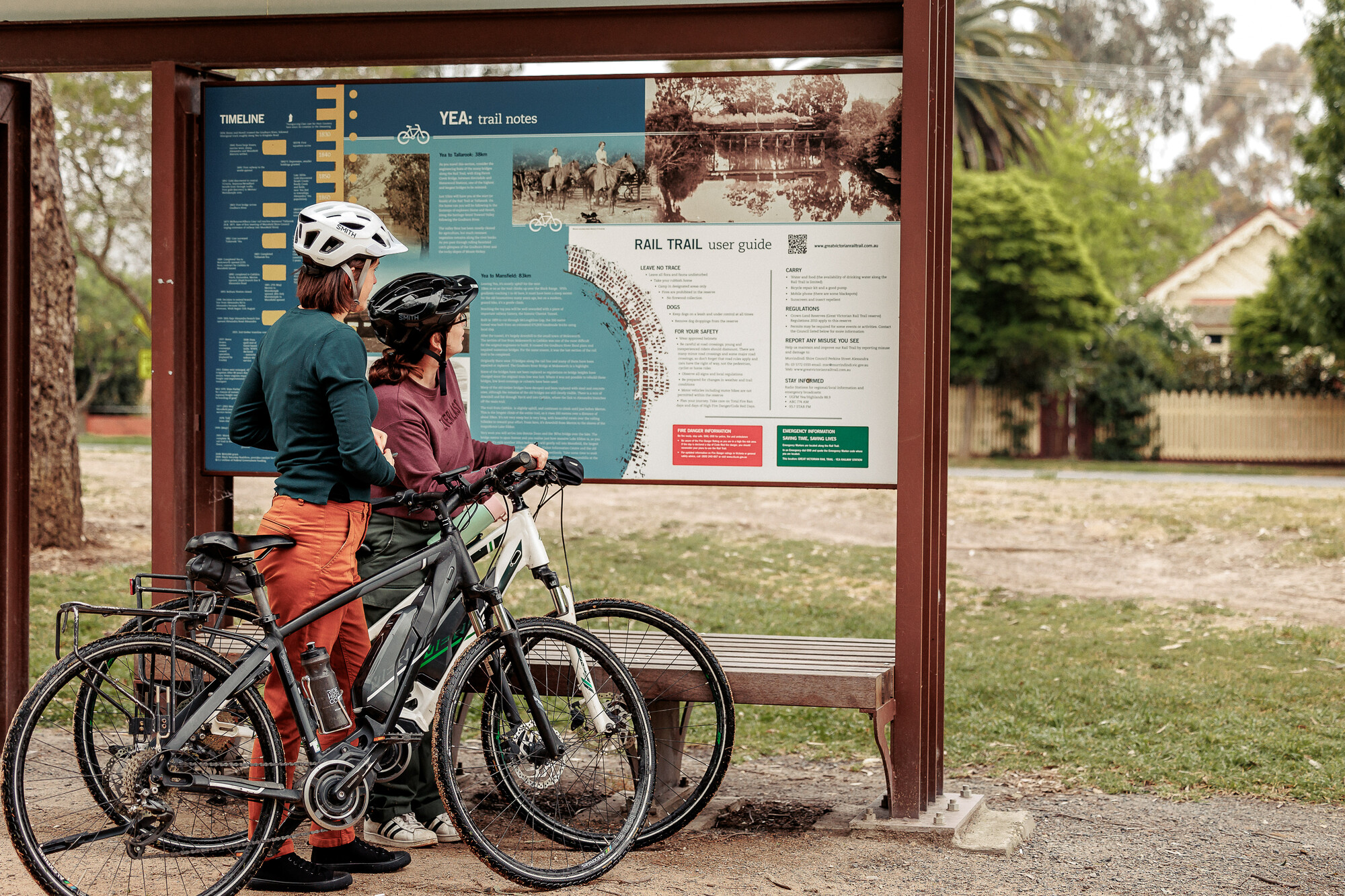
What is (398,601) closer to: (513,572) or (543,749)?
(513,572)

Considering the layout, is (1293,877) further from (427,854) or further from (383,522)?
(383,522)

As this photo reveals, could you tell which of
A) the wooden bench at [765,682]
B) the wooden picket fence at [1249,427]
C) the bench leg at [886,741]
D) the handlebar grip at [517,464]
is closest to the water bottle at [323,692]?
the wooden bench at [765,682]

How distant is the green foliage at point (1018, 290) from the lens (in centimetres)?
3000

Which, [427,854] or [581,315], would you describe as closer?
[427,854]

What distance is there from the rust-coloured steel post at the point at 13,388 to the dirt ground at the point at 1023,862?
1.41 meters

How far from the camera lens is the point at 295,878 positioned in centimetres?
429

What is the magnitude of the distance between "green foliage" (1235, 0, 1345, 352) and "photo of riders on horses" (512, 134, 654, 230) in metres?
21.4

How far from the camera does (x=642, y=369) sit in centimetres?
548

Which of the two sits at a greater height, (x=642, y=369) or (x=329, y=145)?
(x=329, y=145)

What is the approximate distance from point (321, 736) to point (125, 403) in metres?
40.0

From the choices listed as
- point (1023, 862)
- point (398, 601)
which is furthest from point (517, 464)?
point (1023, 862)

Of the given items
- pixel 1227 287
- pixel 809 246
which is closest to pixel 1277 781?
pixel 809 246

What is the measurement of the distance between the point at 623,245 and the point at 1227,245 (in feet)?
153

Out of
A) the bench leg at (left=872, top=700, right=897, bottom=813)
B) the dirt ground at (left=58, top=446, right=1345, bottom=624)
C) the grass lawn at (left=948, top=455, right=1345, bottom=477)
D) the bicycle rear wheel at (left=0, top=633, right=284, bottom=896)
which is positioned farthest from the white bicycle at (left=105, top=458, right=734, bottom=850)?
the grass lawn at (left=948, top=455, right=1345, bottom=477)
